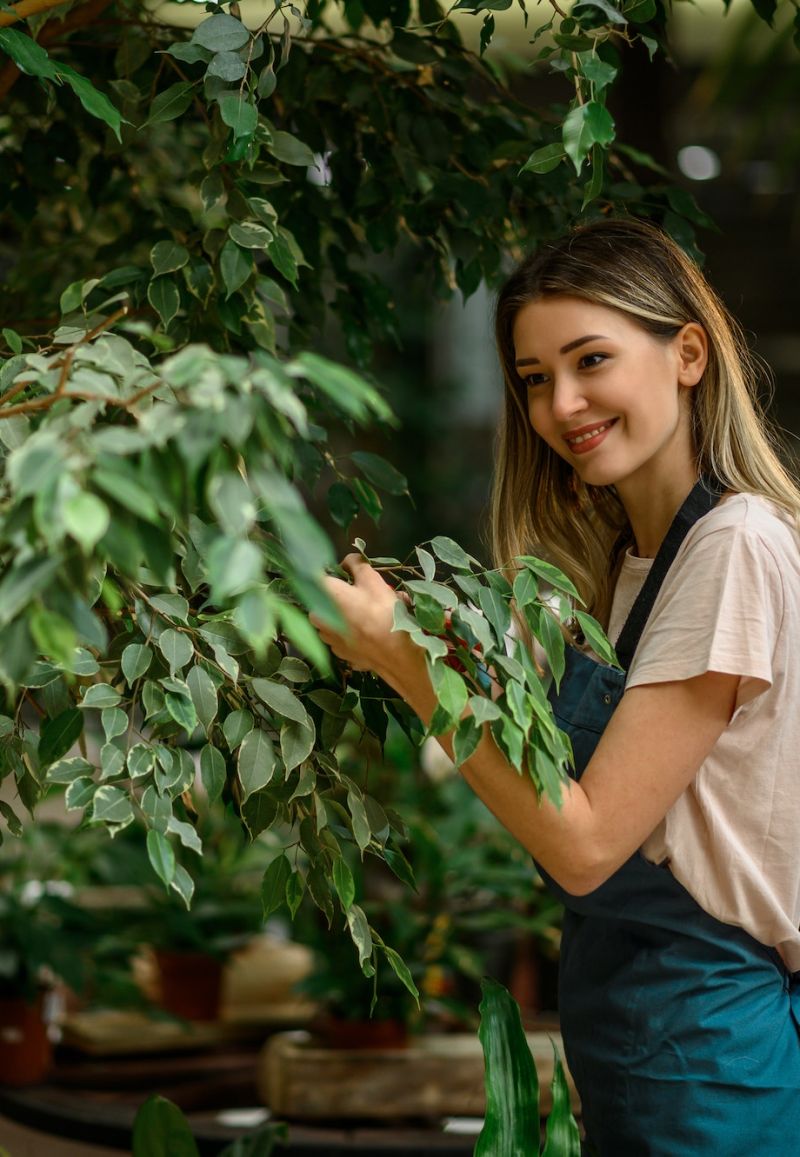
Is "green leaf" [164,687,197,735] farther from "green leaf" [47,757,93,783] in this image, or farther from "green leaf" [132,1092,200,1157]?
"green leaf" [132,1092,200,1157]

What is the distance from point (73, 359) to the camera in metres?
0.98

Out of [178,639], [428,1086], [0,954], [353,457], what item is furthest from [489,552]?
[0,954]

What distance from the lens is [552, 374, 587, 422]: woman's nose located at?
1208 mm

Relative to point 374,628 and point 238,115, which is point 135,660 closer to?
point 374,628

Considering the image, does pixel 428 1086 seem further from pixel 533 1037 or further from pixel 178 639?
pixel 178 639

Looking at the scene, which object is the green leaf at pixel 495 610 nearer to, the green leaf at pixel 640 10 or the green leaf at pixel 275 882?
the green leaf at pixel 275 882

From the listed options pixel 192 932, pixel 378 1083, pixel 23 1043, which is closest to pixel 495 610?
pixel 378 1083

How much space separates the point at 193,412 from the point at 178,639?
35cm

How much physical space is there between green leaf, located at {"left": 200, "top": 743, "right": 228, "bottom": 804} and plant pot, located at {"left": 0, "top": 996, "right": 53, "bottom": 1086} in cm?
127

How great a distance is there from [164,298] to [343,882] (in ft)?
1.90

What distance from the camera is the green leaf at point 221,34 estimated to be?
1163 mm

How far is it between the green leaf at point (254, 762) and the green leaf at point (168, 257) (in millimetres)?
469

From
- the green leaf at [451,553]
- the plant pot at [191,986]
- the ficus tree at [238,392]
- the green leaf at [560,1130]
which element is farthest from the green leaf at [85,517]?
the plant pot at [191,986]

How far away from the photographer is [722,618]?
3.62 ft
